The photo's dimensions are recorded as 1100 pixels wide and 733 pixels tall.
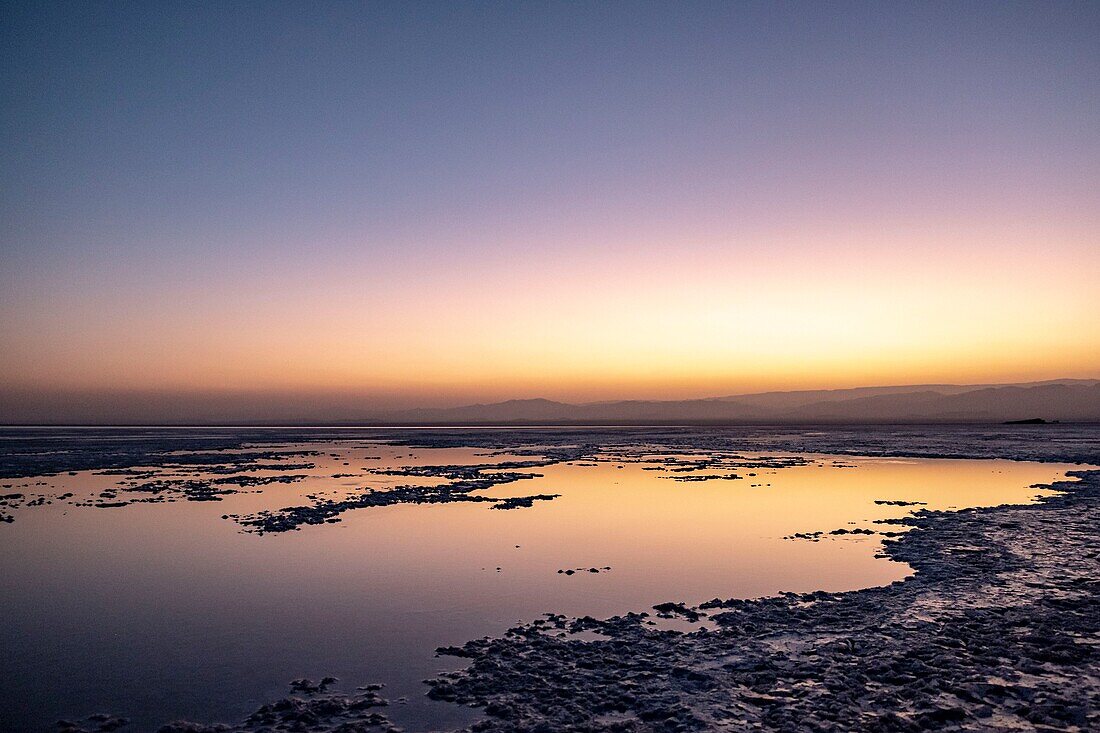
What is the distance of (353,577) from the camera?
13.8m

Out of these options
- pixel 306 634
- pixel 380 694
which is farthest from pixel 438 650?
pixel 306 634

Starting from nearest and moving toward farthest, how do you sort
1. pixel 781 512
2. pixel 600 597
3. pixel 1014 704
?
pixel 1014 704 < pixel 600 597 < pixel 781 512

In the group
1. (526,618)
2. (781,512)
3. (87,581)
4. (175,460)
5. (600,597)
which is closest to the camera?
(526,618)

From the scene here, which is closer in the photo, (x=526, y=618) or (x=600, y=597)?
(x=526, y=618)

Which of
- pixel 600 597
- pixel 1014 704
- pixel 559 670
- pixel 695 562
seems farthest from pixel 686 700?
pixel 695 562

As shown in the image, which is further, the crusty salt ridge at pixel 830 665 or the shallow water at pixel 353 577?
the shallow water at pixel 353 577

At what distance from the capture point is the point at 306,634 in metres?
10.5

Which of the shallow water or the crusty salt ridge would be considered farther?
the shallow water

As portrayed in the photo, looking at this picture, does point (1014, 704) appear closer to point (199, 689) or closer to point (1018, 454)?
point (199, 689)

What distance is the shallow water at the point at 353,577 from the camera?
8.73 metres

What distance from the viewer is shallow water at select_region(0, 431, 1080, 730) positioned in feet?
28.7

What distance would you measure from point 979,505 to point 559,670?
19825 mm

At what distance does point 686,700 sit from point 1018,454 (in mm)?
47729

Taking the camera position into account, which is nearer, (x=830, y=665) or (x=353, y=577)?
(x=830, y=665)
